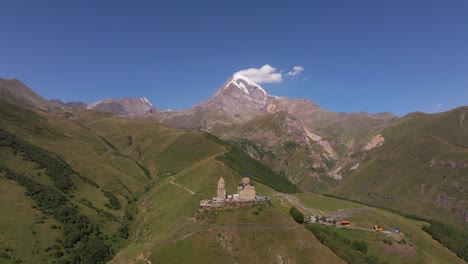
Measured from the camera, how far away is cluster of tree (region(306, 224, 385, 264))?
10975 cm

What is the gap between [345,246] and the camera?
119 m

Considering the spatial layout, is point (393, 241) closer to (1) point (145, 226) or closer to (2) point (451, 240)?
(2) point (451, 240)

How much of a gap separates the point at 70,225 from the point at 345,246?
101224mm

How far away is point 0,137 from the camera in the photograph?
19488cm

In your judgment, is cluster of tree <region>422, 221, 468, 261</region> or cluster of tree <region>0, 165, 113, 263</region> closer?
cluster of tree <region>0, 165, 113, 263</region>

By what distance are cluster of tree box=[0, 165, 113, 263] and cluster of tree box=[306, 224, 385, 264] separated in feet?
242

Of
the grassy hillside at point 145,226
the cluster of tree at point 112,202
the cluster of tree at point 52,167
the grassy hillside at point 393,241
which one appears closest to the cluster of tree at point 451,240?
the grassy hillside at point 393,241

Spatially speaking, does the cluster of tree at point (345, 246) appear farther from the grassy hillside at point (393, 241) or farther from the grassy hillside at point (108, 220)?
the grassy hillside at point (108, 220)

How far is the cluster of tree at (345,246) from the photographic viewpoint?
10975 cm

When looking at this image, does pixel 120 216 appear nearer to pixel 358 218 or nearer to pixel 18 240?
pixel 18 240

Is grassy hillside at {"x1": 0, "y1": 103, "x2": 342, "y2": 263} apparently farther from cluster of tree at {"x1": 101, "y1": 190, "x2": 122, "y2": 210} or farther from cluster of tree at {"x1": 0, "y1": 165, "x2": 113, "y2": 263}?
cluster of tree at {"x1": 101, "y1": 190, "x2": 122, "y2": 210}

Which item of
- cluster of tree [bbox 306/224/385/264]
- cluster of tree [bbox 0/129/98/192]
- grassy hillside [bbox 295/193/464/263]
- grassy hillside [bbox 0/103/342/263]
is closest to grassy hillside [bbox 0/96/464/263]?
cluster of tree [bbox 0/129/98/192]

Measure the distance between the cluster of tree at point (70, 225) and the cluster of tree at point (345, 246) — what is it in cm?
7374

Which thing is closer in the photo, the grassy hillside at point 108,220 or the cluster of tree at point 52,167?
the grassy hillside at point 108,220
